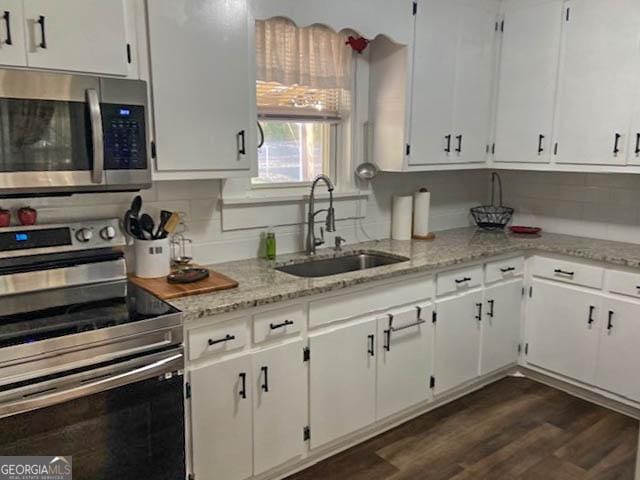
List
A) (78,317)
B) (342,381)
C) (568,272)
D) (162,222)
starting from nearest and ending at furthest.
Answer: (78,317) → (162,222) → (342,381) → (568,272)

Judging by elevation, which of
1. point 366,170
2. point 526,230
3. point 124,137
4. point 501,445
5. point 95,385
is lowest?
point 501,445

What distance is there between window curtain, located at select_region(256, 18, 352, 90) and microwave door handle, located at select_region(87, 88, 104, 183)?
103 cm

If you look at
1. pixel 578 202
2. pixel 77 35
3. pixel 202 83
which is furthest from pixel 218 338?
pixel 578 202

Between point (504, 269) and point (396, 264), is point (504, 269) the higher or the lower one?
the lower one

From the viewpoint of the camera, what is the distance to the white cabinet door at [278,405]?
7.24 ft

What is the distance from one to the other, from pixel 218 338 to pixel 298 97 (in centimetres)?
147

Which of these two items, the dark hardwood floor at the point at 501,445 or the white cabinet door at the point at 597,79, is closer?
the dark hardwood floor at the point at 501,445

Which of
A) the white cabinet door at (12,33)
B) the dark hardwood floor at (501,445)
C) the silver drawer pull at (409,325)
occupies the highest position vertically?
the white cabinet door at (12,33)

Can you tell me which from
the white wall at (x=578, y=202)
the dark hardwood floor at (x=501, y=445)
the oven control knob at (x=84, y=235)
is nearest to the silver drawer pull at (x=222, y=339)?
the oven control knob at (x=84, y=235)

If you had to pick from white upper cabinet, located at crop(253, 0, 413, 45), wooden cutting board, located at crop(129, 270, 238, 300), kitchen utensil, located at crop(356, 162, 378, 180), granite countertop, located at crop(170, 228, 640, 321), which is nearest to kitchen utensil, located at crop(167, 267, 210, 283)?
wooden cutting board, located at crop(129, 270, 238, 300)

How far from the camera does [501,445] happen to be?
2.70m

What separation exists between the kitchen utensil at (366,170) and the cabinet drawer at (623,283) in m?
1.41

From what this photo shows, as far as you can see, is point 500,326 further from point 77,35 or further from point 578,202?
point 77,35

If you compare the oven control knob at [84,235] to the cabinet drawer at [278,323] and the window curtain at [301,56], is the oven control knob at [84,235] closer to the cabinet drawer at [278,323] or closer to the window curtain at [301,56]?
the cabinet drawer at [278,323]
